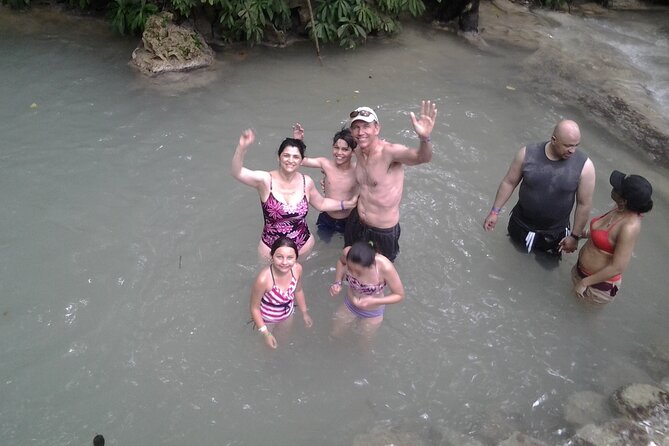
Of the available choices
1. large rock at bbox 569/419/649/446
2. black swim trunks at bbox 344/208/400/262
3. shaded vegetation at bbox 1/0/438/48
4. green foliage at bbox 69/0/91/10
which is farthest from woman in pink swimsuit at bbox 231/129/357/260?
green foliage at bbox 69/0/91/10

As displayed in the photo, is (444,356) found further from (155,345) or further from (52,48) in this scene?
(52,48)

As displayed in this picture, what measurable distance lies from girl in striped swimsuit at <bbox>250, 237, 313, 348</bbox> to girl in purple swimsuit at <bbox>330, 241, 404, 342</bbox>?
37 centimetres

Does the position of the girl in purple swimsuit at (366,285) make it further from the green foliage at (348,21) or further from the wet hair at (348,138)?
the green foliage at (348,21)

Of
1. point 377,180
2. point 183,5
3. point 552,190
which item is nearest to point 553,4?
point 183,5

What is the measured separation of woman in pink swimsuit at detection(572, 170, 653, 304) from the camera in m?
3.87

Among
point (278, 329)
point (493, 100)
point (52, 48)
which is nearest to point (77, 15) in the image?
point (52, 48)

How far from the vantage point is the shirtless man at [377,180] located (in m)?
4.03

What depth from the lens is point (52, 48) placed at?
8.88 meters

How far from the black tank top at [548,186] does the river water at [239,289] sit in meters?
0.76

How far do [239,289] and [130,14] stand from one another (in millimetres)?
6500

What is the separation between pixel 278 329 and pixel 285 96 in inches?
183

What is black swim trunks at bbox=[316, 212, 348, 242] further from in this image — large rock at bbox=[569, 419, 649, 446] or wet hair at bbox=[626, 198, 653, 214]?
large rock at bbox=[569, 419, 649, 446]

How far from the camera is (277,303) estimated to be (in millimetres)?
3969

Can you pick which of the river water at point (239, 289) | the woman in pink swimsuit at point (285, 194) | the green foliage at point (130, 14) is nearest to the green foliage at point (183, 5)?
the green foliage at point (130, 14)
